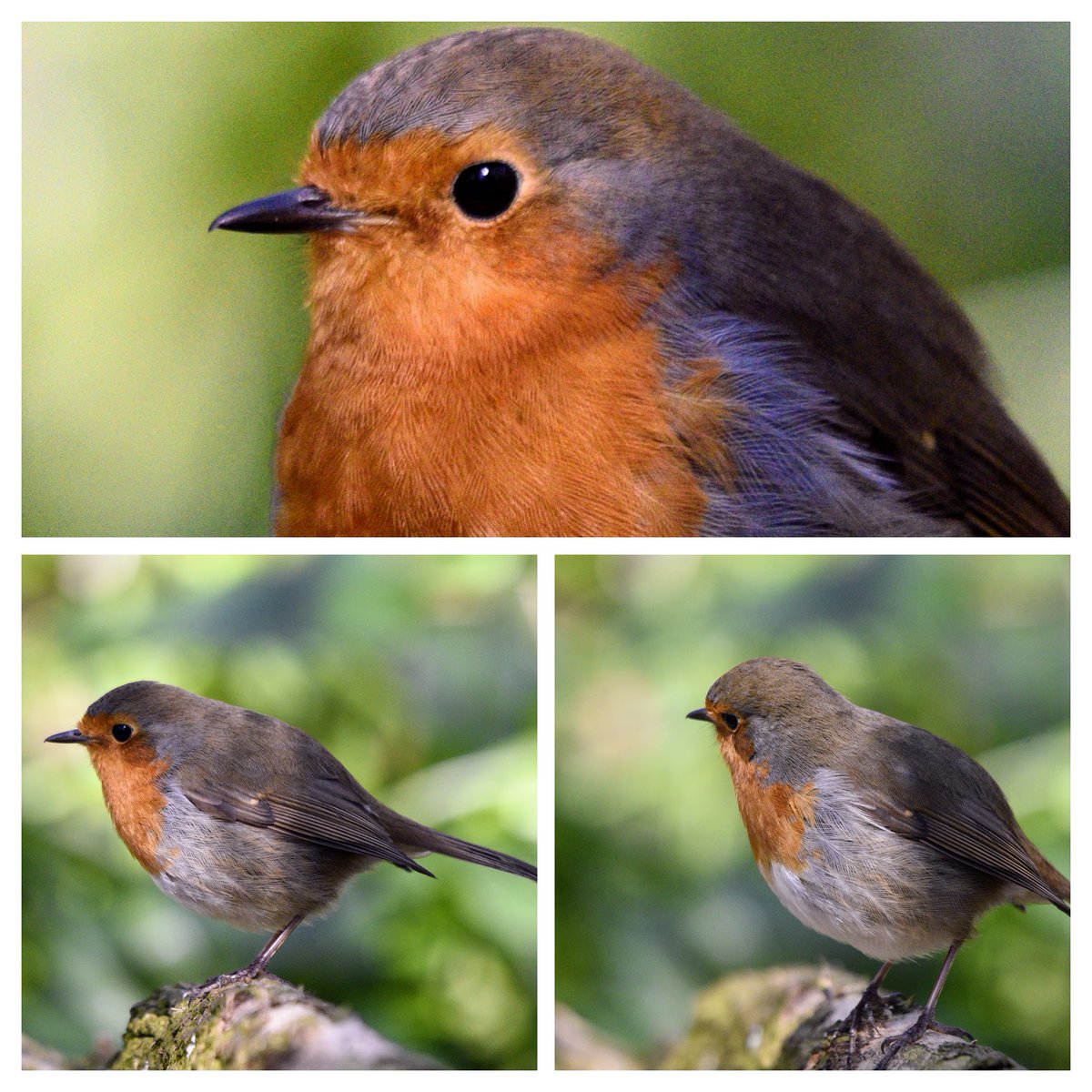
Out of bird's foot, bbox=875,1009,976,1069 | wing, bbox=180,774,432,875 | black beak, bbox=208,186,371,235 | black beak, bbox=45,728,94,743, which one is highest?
black beak, bbox=208,186,371,235

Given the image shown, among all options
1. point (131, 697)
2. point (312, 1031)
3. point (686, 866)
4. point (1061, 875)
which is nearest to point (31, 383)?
point (131, 697)

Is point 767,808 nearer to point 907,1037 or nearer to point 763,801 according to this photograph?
point 763,801

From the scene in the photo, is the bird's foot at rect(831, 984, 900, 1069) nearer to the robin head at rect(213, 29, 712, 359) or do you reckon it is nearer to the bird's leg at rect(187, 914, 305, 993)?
the bird's leg at rect(187, 914, 305, 993)

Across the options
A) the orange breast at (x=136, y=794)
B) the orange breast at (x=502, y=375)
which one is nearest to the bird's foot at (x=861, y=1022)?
the orange breast at (x=502, y=375)

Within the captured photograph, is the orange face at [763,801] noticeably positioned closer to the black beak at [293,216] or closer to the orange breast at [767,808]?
the orange breast at [767,808]

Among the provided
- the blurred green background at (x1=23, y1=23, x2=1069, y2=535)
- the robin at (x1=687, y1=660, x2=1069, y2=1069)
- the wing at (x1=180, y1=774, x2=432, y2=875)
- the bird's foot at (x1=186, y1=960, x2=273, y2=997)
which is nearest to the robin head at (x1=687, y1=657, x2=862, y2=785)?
the robin at (x1=687, y1=660, x2=1069, y2=1069)

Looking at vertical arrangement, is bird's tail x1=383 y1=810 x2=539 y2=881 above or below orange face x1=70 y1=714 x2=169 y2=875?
below
